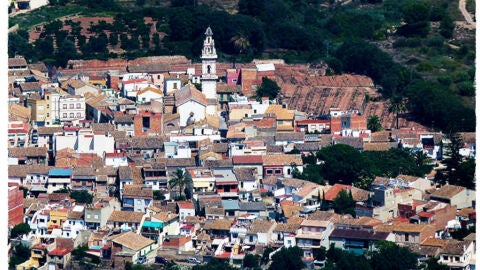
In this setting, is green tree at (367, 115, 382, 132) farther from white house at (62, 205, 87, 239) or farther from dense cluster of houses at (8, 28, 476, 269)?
white house at (62, 205, 87, 239)

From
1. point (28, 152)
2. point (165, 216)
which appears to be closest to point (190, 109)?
point (28, 152)

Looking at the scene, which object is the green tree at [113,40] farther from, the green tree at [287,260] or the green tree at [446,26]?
the green tree at [287,260]

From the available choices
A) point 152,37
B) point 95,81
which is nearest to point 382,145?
point 95,81

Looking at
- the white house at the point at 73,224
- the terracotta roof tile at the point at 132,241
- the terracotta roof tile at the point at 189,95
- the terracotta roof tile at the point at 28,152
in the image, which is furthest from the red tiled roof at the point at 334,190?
the terracotta roof tile at the point at 28,152

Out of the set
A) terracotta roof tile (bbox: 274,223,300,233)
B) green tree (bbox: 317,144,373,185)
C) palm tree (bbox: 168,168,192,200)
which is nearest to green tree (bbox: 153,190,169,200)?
palm tree (bbox: 168,168,192,200)

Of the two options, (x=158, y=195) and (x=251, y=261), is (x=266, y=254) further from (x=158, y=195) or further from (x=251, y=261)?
(x=158, y=195)
